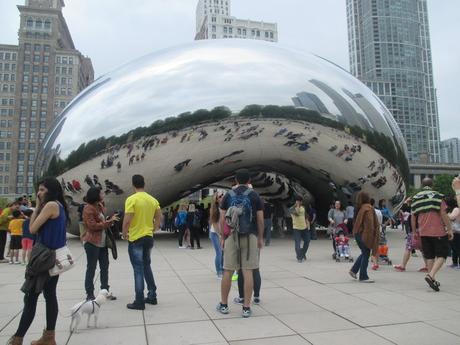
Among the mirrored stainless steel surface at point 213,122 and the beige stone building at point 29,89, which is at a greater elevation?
the beige stone building at point 29,89

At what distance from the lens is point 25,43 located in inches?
4213

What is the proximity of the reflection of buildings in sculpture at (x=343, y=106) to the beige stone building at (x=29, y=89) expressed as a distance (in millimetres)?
98306

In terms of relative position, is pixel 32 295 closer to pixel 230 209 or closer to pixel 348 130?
pixel 230 209

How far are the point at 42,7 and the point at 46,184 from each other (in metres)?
127

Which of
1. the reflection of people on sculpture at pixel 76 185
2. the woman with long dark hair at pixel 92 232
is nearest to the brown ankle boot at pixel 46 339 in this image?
the woman with long dark hair at pixel 92 232

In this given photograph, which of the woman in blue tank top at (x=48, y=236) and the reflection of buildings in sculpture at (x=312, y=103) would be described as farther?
the reflection of buildings in sculpture at (x=312, y=103)

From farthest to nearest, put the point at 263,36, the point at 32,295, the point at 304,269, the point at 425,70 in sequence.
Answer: the point at 425,70 → the point at 263,36 → the point at 304,269 → the point at 32,295

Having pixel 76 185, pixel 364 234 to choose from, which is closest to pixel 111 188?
pixel 76 185

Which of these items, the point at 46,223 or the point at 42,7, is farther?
the point at 42,7

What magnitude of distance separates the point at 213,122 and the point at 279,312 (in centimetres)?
808

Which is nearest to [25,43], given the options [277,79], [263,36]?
[263,36]

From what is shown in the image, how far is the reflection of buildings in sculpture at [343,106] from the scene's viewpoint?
13.1 meters

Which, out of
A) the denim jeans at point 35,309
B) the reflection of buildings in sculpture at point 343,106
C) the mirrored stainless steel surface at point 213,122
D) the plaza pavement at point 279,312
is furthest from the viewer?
the reflection of buildings in sculpture at point 343,106

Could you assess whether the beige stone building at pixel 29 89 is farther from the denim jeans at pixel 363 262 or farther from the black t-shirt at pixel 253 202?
the black t-shirt at pixel 253 202
